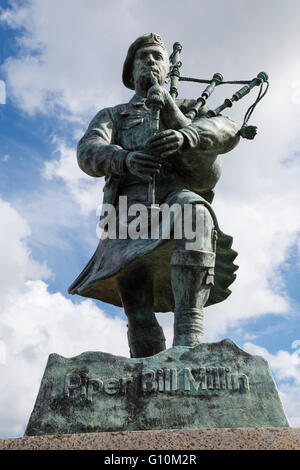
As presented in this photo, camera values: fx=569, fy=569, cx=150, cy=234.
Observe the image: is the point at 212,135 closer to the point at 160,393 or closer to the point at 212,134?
the point at 212,134

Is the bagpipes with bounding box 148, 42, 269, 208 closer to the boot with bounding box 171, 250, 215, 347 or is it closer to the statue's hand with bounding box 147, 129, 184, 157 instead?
the statue's hand with bounding box 147, 129, 184, 157

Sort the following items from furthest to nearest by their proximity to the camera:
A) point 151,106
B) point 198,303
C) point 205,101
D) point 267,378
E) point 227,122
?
point 205,101 < point 227,122 < point 151,106 < point 198,303 < point 267,378

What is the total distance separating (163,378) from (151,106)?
248 cm

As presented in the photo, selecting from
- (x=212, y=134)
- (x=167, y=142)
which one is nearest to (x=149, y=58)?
(x=212, y=134)

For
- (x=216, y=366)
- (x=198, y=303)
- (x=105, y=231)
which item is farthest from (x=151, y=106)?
(x=216, y=366)

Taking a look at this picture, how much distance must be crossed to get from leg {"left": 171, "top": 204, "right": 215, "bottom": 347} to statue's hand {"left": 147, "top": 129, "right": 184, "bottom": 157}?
2.18 feet

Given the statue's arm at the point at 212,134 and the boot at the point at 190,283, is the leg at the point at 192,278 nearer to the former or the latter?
the boot at the point at 190,283

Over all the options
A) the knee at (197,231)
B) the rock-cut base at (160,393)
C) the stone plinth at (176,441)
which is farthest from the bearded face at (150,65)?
the stone plinth at (176,441)

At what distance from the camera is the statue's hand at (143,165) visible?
504 cm

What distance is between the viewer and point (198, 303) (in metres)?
4.62

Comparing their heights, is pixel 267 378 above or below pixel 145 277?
below

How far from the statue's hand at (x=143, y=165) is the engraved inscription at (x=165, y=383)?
6.02 feet

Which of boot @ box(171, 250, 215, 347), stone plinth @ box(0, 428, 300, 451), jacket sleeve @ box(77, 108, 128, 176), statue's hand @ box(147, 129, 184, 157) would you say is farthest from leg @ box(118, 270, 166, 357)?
stone plinth @ box(0, 428, 300, 451)
